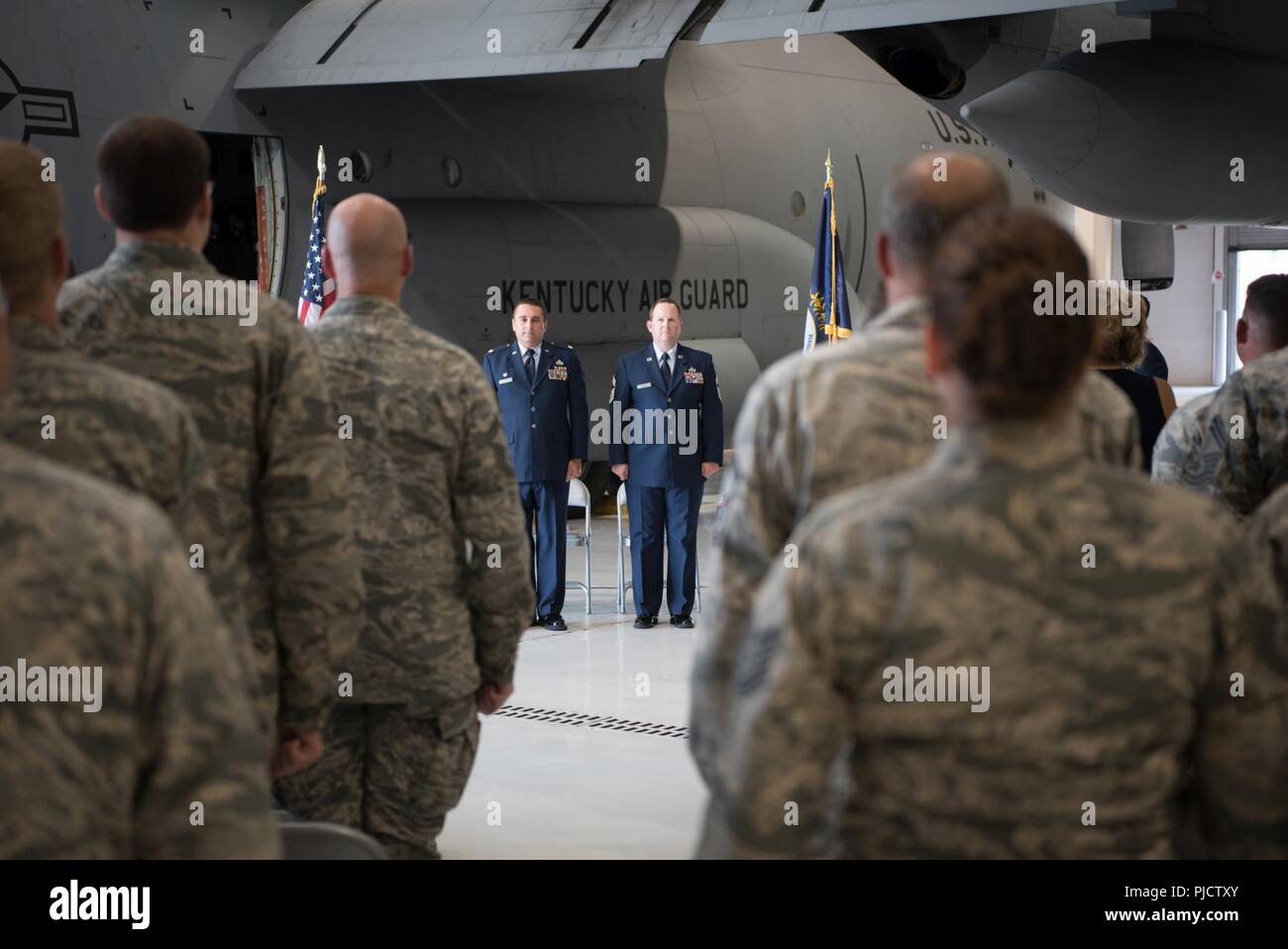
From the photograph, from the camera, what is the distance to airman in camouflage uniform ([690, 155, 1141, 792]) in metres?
2.06

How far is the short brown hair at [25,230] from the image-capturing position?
2.10 m

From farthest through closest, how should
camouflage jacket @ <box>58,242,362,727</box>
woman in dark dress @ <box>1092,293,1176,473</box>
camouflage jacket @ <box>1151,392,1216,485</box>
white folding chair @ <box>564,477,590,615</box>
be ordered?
white folding chair @ <box>564,477,590,615</box> → woman in dark dress @ <box>1092,293,1176,473</box> → camouflage jacket @ <box>1151,392,1216,485</box> → camouflage jacket @ <box>58,242,362,727</box>

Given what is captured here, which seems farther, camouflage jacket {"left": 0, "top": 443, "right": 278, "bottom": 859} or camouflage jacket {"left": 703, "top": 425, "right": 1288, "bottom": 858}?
camouflage jacket {"left": 703, "top": 425, "right": 1288, "bottom": 858}

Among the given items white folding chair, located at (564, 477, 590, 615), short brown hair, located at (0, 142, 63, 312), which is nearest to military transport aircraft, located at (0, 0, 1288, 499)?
white folding chair, located at (564, 477, 590, 615)

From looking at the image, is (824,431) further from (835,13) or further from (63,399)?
(835,13)

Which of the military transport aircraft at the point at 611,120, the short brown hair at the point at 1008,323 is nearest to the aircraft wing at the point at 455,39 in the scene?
the military transport aircraft at the point at 611,120

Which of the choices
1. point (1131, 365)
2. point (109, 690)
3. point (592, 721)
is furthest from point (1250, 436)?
point (592, 721)

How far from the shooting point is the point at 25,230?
214cm

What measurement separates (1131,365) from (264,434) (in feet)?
8.87

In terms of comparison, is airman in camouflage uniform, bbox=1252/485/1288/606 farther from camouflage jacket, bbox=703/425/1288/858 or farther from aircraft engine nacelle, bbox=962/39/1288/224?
aircraft engine nacelle, bbox=962/39/1288/224

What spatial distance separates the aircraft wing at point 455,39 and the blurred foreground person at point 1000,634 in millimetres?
5907

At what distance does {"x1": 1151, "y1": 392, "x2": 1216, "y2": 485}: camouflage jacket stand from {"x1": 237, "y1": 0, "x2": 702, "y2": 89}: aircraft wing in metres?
3.99
